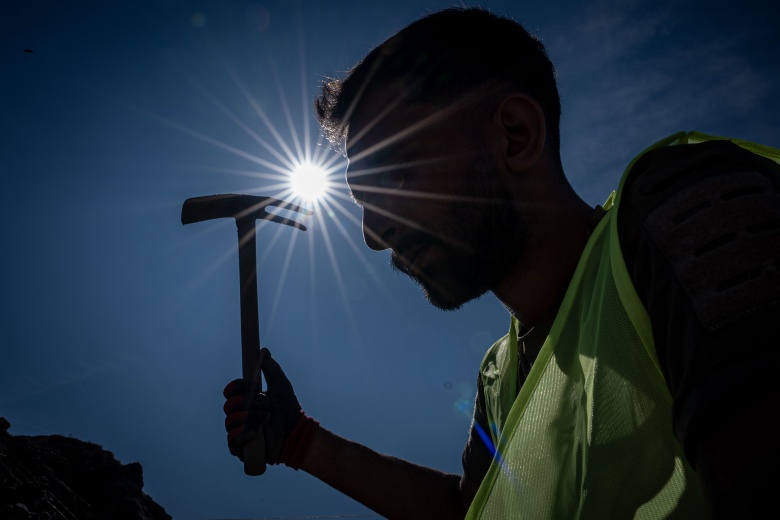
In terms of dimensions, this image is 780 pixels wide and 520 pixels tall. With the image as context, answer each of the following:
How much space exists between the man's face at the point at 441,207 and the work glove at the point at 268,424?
52.8 inches

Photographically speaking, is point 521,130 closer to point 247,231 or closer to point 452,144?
point 452,144

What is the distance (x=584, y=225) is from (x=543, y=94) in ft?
2.79

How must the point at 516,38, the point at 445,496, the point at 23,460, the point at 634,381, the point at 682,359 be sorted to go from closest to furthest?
1. the point at 682,359
2. the point at 634,381
3. the point at 516,38
4. the point at 445,496
5. the point at 23,460

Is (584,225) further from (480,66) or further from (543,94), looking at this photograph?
(480,66)

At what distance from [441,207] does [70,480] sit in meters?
22.8

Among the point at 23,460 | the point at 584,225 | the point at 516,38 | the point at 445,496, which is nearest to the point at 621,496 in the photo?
the point at 584,225

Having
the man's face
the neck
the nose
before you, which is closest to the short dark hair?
the man's face

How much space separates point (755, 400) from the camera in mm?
796

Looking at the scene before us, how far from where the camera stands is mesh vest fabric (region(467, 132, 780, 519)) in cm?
121

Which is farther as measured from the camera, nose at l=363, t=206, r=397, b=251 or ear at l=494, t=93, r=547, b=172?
nose at l=363, t=206, r=397, b=251

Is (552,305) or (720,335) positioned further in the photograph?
(552,305)

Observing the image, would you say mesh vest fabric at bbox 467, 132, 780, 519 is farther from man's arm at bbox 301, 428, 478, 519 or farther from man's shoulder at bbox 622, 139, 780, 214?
man's arm at bbox 301, 428, 478, 519

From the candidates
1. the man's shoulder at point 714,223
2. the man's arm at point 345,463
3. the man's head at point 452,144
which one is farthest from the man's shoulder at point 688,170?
the man's arm at point 345,463

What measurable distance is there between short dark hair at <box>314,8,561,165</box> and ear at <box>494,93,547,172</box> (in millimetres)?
199
